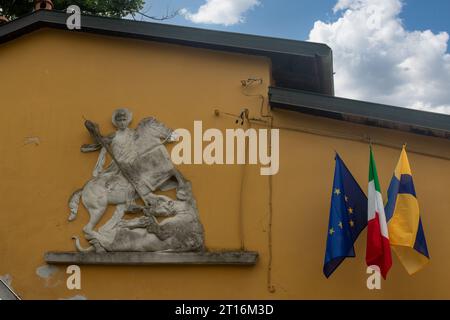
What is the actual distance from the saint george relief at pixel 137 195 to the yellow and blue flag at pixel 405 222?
235 centimetres

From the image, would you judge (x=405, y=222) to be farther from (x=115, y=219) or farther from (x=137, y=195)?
(x=115, y=219)

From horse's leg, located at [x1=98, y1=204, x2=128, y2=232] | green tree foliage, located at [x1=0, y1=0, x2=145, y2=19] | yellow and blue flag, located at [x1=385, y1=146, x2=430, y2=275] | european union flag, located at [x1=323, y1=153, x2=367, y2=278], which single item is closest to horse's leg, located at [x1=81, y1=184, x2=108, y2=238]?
horse's leg, located at [x1=98, y1=204, x2=128, y2=232]

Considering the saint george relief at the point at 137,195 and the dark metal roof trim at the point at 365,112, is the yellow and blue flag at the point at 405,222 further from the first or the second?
the saint george relief at the point at 137,195

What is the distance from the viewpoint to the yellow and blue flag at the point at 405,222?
5.85m

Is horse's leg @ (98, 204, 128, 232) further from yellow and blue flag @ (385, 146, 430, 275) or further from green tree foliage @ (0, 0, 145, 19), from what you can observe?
green tree foliage @ (0, 0, 145, 19)

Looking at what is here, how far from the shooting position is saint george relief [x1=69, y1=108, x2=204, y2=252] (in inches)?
275

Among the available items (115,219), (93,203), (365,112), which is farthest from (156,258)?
(365,112)

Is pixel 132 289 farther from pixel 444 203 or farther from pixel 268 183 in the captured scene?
pixel 444 203

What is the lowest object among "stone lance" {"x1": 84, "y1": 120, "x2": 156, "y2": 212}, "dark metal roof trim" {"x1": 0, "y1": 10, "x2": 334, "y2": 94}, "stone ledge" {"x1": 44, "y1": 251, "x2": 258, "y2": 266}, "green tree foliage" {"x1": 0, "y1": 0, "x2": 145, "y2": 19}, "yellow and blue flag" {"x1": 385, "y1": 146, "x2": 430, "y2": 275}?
"stone ledge" {"x1": 44, "y1": 251, "x2": 258, "y2": 266}

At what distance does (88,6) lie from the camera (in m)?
14.5

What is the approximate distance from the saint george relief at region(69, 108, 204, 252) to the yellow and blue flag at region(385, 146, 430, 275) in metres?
2.35

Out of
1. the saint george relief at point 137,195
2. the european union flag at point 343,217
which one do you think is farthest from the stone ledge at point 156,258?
the european union flag at point 343,217

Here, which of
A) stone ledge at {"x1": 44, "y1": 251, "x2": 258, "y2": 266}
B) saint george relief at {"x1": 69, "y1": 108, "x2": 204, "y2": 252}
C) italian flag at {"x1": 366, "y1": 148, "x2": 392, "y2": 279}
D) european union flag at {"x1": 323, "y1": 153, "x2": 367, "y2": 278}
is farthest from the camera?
saint george relief at {"x1": 69, "y1": 108, "x2": 204, "y2": 252}

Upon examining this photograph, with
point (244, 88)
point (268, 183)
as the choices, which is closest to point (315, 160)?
point (268, 183)
